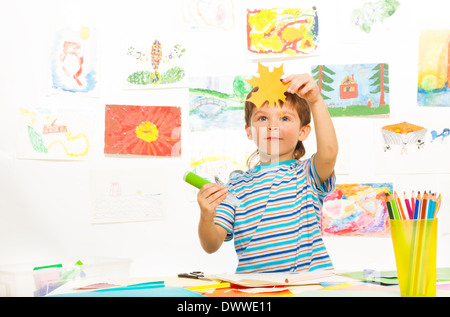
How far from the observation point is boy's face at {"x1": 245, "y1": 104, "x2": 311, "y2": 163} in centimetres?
89

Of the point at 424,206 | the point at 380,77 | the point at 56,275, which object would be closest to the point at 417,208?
the point at 424,206

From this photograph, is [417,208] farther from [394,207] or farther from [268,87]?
[268,87]

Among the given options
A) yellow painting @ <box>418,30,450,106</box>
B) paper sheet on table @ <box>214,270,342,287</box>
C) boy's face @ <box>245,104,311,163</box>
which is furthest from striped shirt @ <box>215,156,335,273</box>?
yellow painting @ <box>418,30,450,106</box>

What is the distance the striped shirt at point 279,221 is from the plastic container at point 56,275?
14.9 inches

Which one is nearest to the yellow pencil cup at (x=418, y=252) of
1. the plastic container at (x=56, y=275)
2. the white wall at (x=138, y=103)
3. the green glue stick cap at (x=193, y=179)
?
the green glue stick cap at (x=193, y=179)

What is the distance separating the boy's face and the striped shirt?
0.03m

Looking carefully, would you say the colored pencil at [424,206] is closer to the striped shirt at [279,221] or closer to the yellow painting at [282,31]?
the striped shirt at [279,221]

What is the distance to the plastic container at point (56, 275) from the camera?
1149mm

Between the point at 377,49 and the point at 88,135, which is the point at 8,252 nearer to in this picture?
the point at 88,135

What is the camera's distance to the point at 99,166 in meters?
1.45

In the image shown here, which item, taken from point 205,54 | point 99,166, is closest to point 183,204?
point 99,166

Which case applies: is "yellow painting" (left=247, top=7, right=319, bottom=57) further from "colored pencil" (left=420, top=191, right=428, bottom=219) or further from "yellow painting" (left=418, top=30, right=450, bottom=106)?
"colored pencil" (left=420, top=191, right=428, bottom=219)
